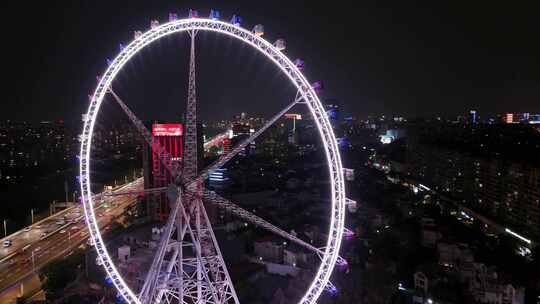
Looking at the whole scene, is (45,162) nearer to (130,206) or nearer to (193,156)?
(130,206)

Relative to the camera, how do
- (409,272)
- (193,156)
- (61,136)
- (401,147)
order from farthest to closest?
1. (61,136)
2. (401,147)
3. (409,272)
4. (193,156)

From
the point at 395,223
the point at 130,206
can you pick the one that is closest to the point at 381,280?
the point at 395,223

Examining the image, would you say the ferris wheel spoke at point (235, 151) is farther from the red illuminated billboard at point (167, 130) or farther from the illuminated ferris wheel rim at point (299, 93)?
the red illuminated billboard at point (167, 130)

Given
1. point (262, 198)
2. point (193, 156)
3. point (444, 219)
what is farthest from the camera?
point (262, 198)

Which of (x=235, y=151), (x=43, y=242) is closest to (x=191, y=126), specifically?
(x=235, y=151)

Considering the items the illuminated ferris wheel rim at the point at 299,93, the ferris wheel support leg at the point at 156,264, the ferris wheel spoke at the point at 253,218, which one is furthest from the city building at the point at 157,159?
the ferris wheel spoke at the point at 253,218

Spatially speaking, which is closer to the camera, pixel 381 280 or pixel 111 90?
pixel 111 90

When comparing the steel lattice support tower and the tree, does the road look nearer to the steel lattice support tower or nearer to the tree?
the tree

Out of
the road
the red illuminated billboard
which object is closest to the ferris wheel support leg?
the road
